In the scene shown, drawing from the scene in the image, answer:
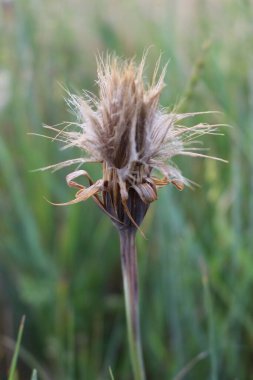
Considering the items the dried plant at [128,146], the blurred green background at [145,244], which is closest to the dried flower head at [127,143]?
the dried plant at [128,146]

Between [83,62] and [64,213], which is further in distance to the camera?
[83,62]

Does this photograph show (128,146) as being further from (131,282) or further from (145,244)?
(145,244)

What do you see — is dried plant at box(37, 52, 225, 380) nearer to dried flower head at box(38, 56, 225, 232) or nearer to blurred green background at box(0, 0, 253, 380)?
dried flower head at box(38, 56, 225, 232)

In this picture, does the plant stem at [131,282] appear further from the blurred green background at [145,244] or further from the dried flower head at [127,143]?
the blurred green background at [145,244]

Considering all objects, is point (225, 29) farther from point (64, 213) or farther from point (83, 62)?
point (83, 62)

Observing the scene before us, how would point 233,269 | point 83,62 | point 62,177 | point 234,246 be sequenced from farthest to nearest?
point 83,62
point 62,177
point 233,269
point 234,246

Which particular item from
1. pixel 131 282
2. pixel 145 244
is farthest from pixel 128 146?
pixel 145 244

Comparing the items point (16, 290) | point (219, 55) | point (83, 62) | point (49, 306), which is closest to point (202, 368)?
point (49, 306)

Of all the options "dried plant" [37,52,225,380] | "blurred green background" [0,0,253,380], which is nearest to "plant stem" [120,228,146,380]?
"dried plant" [37,52,225,380]
